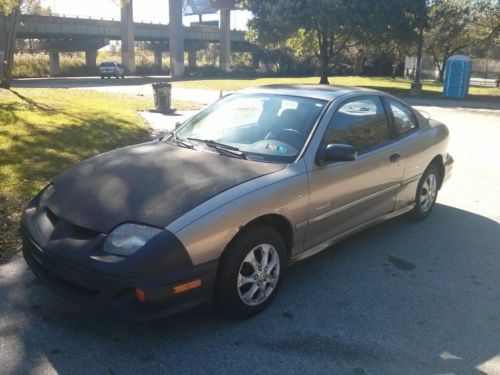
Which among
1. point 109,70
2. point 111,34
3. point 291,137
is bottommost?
point 109,70

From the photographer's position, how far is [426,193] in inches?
222

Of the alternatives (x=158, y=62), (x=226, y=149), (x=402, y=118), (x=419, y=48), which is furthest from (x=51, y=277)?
(x=158, y=62)

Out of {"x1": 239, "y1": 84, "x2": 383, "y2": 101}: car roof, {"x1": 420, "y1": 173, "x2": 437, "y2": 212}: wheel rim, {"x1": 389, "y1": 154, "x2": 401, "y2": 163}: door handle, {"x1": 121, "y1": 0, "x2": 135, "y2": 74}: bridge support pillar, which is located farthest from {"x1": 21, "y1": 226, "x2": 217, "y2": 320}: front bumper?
{"x1": 121, "y1": 0, "x2": 135, "y2": 74}: bridge support pillar

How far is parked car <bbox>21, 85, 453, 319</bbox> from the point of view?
2953 mm

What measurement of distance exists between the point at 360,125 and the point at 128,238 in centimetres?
257

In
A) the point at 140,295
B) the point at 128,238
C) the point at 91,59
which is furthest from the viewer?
the point at 91,59

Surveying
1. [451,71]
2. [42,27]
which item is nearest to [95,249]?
[451,71]

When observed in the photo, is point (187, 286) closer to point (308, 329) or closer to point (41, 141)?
point (308, 329)

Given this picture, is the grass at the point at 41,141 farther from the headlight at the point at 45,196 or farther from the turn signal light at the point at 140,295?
the turn signal light at the point at 140,295

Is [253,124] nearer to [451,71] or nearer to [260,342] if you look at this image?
[260,342]

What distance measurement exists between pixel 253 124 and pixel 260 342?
1953mm

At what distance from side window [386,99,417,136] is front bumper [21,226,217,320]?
2.90m

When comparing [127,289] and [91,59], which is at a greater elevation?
[91,59]

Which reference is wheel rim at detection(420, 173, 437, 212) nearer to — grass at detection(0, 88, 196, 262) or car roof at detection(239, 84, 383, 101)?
car roof at detection(239, 84, 383, 101)
